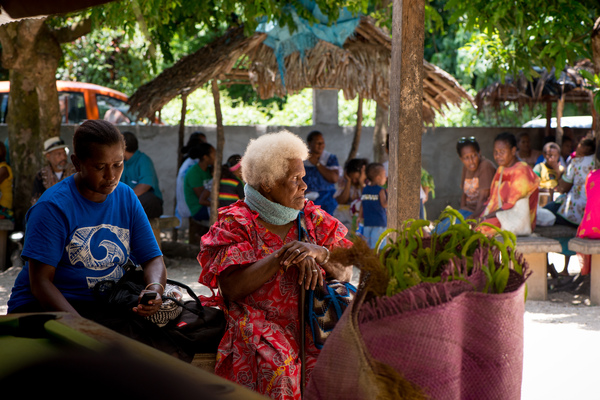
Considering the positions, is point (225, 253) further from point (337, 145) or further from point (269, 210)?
point (337, 145)

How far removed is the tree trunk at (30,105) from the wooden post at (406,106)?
536cm

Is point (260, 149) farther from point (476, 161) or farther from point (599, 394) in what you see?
point (476, 161)

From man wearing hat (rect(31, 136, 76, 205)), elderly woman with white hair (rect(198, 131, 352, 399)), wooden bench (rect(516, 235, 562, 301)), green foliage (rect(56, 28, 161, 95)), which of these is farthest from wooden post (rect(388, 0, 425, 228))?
green foliage (rect(56, 28, 161, 95))

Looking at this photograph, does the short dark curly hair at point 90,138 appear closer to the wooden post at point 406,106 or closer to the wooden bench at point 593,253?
the wooden post at point 406,106

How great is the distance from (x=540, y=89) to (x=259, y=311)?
1202 cm

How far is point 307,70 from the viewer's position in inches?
306

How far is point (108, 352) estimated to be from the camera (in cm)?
170

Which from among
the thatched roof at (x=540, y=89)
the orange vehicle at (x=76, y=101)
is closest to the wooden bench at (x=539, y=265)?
the thatched roof at (x=540, y=89)

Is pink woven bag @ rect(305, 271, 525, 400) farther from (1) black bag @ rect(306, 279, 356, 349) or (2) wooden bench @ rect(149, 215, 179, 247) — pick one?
(2) wooden bench @ rect(149, 215, 179, 247)

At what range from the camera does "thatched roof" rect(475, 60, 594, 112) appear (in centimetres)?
1300

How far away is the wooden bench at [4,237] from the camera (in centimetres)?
784

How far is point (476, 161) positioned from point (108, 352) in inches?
242

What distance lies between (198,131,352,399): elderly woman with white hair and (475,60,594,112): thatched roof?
35.3 feet

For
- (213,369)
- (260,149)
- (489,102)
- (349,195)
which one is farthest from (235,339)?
(489,102)
